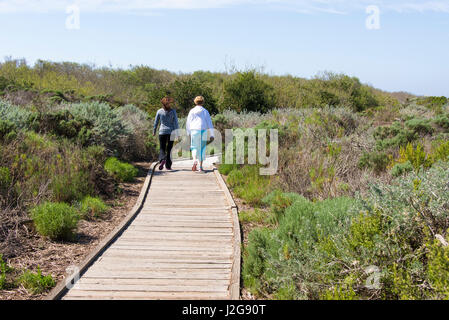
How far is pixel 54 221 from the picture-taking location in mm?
5898

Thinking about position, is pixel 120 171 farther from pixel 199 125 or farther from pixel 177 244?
pixel 177 244

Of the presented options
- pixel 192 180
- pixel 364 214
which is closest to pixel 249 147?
pixel 192 180

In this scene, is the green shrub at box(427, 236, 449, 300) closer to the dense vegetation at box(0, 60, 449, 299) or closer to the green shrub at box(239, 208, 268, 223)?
the dense vegetation at box(0, 60, 449, 299)

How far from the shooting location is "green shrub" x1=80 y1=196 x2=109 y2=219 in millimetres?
7168

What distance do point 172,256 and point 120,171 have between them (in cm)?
517

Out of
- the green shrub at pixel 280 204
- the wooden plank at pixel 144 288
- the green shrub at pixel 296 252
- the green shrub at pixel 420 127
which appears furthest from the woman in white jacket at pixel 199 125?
the green shrub at pixel 420 127

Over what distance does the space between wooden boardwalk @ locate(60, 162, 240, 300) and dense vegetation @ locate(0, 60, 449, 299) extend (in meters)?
0.35

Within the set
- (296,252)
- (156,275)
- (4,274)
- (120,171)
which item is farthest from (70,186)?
(296,252)

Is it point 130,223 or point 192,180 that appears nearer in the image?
point 130,223

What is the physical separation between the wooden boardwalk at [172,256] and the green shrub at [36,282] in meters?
0.36

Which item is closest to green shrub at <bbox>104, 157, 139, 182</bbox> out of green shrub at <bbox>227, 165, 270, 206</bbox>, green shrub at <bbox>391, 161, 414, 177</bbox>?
green shrub at <bbox>227, 165, 270, 206</bbox>
